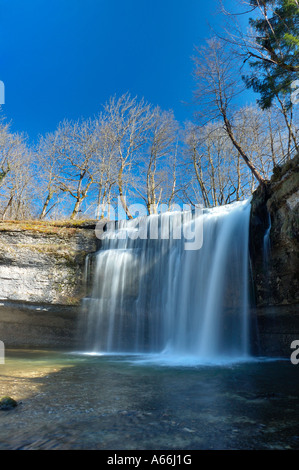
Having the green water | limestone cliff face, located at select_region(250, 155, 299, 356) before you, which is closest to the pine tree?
limestone cliff face, located at select_region(250, 155, 299, 356)

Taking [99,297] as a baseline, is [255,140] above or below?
above

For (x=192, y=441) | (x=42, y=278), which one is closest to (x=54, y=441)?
(x=192, y=441)

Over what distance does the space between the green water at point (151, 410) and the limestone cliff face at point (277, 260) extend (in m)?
2.64

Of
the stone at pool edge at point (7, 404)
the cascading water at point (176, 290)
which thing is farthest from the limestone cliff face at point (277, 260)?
the stone at pool edge at point (7, 404)

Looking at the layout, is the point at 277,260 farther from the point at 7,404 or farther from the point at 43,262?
the point at 43,262

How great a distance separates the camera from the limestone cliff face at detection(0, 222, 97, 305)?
1129 centimetres

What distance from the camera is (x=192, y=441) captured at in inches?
104

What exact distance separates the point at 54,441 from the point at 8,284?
32.7 ft

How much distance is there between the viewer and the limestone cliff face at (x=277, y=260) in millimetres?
7676

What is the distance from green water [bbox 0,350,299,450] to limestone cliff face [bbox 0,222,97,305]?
214 inches

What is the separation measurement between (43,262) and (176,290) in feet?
18.4

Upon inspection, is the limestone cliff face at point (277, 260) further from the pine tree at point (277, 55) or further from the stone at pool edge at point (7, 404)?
the stone at pool edge at point (7, 404)

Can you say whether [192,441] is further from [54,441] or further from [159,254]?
[159,254]

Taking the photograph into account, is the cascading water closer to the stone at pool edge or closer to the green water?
the green water
